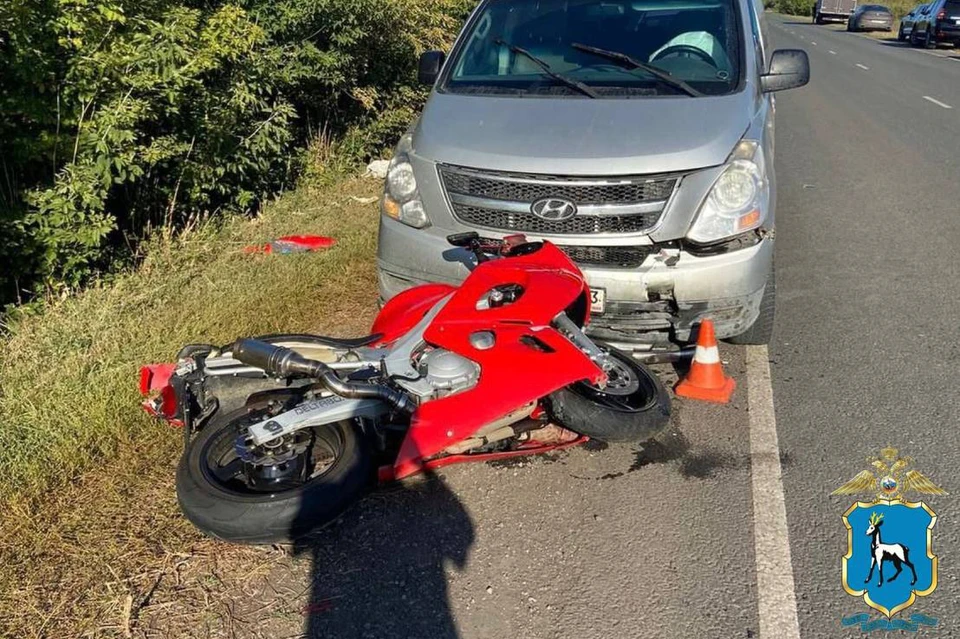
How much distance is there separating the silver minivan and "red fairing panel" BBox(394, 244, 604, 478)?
1.78 feet

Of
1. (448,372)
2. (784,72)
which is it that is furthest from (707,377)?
(784,72)

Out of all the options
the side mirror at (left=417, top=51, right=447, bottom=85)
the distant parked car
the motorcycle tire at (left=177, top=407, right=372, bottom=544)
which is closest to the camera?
the motorcycle tire at (left=177, top=407, right=372, bottom=544)

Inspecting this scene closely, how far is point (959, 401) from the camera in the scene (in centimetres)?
401

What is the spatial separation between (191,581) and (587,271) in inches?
86.3

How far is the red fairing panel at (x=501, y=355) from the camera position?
124 inches

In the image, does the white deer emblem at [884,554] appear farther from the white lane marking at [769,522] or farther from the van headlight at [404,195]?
the van headlight at [404,195]

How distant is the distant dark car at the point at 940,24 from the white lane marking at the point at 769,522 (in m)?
30.5

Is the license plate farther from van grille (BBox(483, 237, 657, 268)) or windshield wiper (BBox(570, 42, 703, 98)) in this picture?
windshield wiper (BBox(570, 42, 703, 98))

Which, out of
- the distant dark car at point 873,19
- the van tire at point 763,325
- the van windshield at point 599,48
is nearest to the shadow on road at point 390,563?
the van tire at point 763,325

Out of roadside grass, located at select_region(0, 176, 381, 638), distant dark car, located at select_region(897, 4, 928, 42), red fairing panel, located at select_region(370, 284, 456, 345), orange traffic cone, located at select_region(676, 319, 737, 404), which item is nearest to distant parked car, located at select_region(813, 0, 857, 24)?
distant dark car, located at select_region(897, 4, 928, 42)

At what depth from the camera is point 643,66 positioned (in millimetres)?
4602

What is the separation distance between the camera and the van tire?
435 centimetres

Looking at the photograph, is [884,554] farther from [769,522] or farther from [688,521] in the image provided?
[688,521]

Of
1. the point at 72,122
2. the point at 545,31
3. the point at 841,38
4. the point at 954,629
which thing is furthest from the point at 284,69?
the point at 841,38
